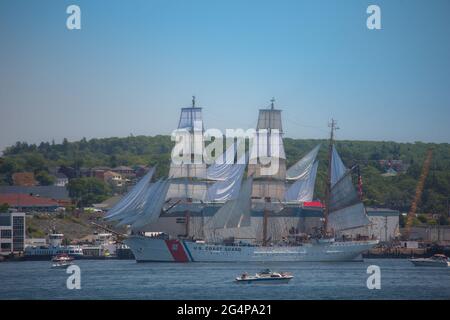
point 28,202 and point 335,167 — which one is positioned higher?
point 335,167

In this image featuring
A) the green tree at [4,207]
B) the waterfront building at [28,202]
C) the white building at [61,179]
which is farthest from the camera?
the white building at [61,179]

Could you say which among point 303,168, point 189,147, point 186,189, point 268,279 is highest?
point 189,147

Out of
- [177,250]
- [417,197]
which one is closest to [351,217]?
[177,250]

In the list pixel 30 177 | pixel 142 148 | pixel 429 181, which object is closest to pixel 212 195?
pixel 429 181

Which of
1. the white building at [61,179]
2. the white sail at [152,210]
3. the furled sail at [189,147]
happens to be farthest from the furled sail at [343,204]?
the white building at [61,179]

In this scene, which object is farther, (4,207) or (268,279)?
(4,207)

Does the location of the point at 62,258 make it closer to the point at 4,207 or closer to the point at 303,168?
the point at 303,168

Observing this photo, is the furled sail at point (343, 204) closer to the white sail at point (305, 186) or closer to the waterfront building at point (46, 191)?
the white sail at point (305, 186)

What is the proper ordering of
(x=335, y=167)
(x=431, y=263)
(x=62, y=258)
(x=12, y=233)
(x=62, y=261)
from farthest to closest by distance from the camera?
(x=12, y=233) < (x=335, y=167) < (x=62, y=258) < (x=62, y=261) < (x=431, y=263)
